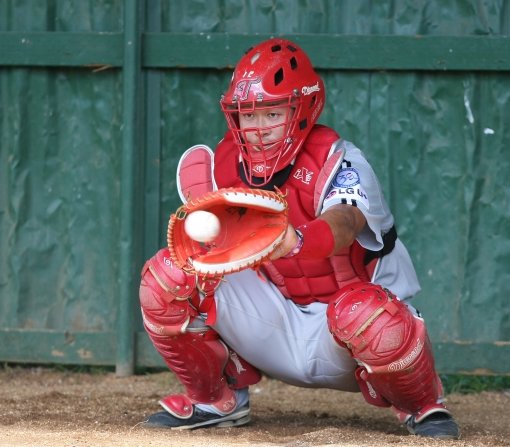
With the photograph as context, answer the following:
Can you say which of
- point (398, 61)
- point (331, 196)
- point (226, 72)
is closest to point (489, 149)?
point (398, 61)

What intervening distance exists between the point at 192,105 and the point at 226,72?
0.24m

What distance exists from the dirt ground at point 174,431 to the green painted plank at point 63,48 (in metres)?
1.60

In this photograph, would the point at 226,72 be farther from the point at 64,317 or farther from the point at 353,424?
the point at 353,424

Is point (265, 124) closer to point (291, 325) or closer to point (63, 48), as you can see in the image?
point (291, 325)

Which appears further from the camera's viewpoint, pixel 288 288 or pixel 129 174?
pixel 129 174

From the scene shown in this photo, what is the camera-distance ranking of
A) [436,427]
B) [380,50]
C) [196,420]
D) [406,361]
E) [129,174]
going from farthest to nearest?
[129,174] → [380,50] → [196,420] → [436,427] → [406,361]

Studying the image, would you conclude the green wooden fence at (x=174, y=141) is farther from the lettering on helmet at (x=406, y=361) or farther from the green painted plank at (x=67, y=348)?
the lettering on helmet at (x=406, y=361)

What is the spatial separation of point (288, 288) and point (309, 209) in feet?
1.23

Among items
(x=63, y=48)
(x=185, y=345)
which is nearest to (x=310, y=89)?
(x=185, y=345)

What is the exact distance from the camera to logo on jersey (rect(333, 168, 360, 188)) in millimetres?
4160

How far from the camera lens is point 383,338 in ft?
13.2

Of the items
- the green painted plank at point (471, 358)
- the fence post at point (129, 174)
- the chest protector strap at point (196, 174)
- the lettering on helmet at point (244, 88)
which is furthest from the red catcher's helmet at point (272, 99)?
the green painted plank at point (471, 358)

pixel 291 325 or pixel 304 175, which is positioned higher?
pixel 304 175

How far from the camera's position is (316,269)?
14.5 ft
